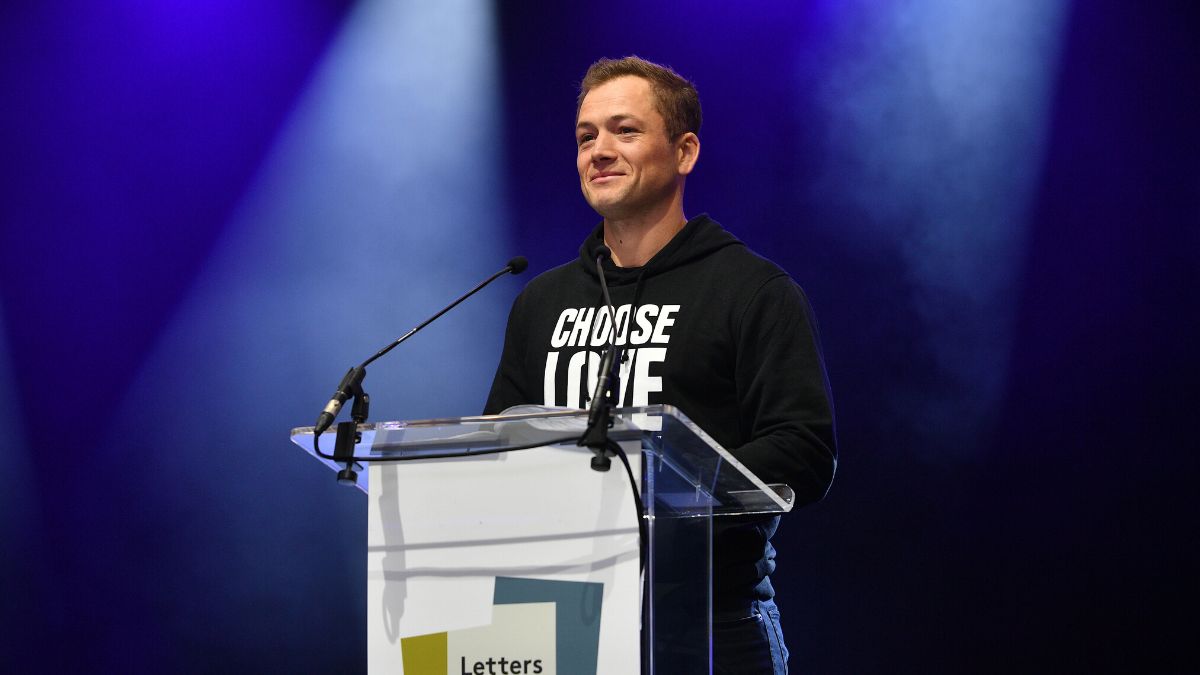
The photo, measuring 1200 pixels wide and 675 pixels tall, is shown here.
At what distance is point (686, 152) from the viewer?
2.68 metres

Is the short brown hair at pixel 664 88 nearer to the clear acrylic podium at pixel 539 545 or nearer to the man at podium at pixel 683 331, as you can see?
→ the man at podium at pixel 683 331

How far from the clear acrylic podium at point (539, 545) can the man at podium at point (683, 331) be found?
318 mm

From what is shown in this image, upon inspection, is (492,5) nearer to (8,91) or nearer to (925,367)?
(8,91)

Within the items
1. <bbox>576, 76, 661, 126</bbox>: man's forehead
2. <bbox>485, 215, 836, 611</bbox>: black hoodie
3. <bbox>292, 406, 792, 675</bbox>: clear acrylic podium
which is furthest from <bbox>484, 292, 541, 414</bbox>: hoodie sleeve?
<bbox>292, 406, 792, 675</bbox>: clear acrylic podium

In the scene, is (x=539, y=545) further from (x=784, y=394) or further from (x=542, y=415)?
(x=784, y=394)

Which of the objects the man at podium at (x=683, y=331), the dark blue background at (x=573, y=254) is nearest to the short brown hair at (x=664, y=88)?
the man at podium at (x=683, y=331)

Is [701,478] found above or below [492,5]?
below

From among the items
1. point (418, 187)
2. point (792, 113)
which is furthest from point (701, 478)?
point (418, 187)

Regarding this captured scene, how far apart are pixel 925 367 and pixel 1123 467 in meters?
0.69

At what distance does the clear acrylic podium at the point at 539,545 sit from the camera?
1.50 meters

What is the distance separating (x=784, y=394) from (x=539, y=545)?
71cm

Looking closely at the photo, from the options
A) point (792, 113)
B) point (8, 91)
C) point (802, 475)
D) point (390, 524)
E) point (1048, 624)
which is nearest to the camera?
point (390, 524)

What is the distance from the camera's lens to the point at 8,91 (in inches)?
175

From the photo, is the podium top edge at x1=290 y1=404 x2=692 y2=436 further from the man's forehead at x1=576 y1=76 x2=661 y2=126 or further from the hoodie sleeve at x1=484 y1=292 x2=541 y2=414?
the man's forehead at x1=576 y1=76 x2=661 y2=126
